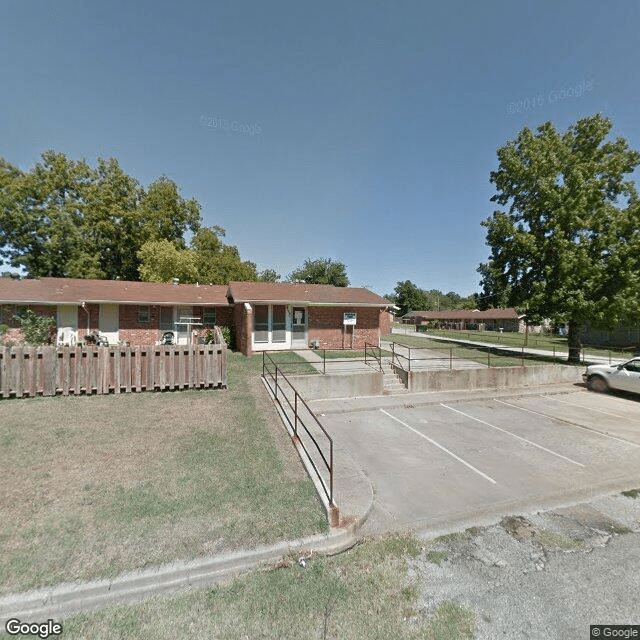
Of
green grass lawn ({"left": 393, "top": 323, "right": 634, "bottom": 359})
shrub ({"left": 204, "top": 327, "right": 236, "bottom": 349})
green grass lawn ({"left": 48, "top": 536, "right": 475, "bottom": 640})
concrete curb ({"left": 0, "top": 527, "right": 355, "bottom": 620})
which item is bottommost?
green grass lawn ({"left": 48, "top": 536, "right": 475, "bottom": 640})

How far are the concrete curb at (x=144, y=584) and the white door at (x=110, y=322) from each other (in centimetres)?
1731

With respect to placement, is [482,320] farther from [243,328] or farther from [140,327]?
[140,327]

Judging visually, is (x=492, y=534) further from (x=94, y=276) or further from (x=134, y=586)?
(x=94, y=276)

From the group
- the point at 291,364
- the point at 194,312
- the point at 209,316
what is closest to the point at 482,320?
the point at 209,316

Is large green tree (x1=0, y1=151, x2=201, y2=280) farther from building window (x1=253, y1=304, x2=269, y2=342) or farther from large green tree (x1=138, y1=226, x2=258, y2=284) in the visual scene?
building window (x1=253, y1=304, x2=269, y2=342)

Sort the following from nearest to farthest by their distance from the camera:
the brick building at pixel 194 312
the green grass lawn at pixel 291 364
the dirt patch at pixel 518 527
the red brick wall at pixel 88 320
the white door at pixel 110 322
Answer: the dirt patch at pixel 518 527, the green grass lawn at pixel 291 364, the brick building at pixel 194 312, the red brick wall at pixel 88 320, the white door at pixel 110 322

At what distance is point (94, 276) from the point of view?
94.8 ft

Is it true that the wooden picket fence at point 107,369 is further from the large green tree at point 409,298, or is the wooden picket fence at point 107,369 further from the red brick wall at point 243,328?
the large green tree at point 409,298

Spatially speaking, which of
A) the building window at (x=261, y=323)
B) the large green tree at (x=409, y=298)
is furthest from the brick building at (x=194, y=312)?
the large green tree at (x=409, y=298)

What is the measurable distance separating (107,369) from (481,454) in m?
10.1

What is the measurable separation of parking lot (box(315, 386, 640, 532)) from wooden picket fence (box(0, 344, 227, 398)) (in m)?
4.04

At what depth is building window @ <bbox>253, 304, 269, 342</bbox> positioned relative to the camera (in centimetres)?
1738

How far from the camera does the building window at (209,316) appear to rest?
19.4 meters

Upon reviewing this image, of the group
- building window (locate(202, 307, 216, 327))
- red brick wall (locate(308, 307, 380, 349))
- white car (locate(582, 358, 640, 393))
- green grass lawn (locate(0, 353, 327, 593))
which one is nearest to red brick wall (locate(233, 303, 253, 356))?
building window (locate(202, 307, 216, 327))
